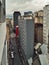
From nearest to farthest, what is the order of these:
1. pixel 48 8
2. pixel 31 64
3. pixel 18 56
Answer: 1. pixel 31 64
2. pixel 18 56
3. pixel 48 8

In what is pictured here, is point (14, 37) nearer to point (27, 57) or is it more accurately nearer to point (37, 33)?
point (37, 33)

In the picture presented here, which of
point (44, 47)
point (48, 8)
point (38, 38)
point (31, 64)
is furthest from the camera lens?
point (38, 38)

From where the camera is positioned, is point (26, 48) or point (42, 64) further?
point (26, 48)

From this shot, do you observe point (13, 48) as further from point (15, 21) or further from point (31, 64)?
point (15, 21)

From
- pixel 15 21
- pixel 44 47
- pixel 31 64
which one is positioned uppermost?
pixel 15 21

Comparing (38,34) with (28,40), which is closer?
(28,40)

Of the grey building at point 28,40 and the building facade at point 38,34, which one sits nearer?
the grey building at point 28,40

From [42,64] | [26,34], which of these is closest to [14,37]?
[26,34]

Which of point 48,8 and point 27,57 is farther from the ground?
point 48,8

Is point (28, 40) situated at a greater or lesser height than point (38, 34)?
lesser

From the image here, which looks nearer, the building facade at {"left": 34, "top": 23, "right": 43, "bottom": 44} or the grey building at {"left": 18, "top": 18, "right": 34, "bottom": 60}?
the grey building at {"left": 18, "top": 18, "right": 34, "bottom": 60}
